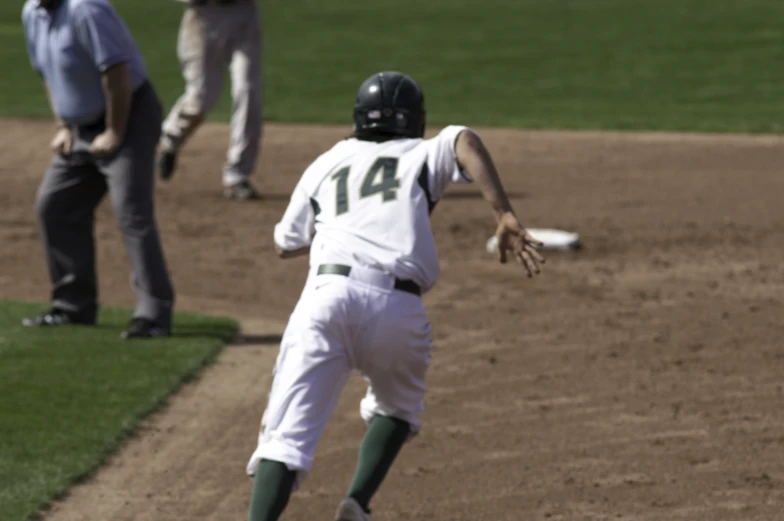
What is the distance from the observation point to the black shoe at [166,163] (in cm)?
1236

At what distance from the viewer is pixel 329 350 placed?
15.6ft

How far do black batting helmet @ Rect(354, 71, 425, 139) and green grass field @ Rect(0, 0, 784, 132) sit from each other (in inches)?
406

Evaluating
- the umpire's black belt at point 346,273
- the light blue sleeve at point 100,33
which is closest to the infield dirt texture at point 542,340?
the umpire's black belt at point 346,273

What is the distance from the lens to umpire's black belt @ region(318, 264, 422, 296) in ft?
15.9

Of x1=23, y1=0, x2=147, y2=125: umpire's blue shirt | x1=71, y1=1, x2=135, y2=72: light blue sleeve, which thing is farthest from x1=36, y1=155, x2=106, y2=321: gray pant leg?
x1=71, y1=1, x2=135, y2=72: light blue sleeve

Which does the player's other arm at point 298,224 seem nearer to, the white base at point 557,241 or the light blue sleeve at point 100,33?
the light blue sleeve at point 100,33

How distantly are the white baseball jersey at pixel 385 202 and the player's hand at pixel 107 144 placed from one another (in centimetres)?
308

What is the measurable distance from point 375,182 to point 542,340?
11.4 ft

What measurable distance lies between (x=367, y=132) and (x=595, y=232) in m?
6.06

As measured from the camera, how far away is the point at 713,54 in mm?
20703

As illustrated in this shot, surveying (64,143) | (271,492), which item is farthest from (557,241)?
(271,492)

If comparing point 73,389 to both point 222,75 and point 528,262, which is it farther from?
point 222,75

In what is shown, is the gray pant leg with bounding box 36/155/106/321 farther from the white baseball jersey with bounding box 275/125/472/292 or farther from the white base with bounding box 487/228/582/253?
the white baseball jersey with bounding box 275/125/472/292

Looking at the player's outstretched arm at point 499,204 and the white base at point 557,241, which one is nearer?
the player's outstretched arm at point 499,204
